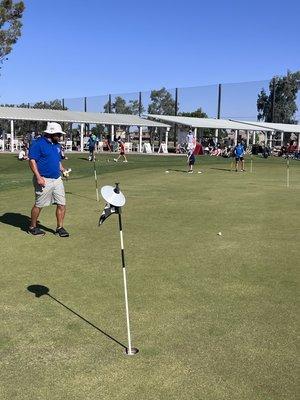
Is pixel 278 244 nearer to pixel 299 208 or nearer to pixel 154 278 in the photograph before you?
pixel 154 278

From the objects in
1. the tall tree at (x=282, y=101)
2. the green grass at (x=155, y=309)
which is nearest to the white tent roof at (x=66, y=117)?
the tall tree at (x=282, y=101)

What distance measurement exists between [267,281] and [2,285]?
3.20 m

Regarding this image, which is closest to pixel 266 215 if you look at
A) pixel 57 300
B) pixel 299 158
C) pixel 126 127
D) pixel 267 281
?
pixel 267 281

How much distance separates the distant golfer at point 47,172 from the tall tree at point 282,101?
56015mm

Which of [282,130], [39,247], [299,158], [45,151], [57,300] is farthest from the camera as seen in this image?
[282,130]

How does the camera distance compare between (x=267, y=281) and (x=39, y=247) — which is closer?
(x=267, y=281)

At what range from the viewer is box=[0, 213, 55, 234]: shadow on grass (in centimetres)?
934

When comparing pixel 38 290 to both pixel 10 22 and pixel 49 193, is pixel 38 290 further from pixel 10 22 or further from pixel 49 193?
pixel 10 22

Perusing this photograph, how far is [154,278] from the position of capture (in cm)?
630

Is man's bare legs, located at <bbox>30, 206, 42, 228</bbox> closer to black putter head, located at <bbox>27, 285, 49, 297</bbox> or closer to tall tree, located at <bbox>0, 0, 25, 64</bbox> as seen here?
black putter head, located at <bbox>27, 285, 49, 297</bbox>

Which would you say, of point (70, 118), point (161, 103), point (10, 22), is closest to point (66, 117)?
point (70, 118)

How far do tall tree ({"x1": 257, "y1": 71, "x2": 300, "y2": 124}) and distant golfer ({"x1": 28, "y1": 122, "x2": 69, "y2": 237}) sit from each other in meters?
56.0

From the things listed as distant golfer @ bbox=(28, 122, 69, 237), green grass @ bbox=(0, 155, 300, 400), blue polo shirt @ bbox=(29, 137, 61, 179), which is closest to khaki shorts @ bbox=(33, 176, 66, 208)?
distant golfer @ bbox=(28, 122, 69, 237)

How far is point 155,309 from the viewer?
528 centimetres
